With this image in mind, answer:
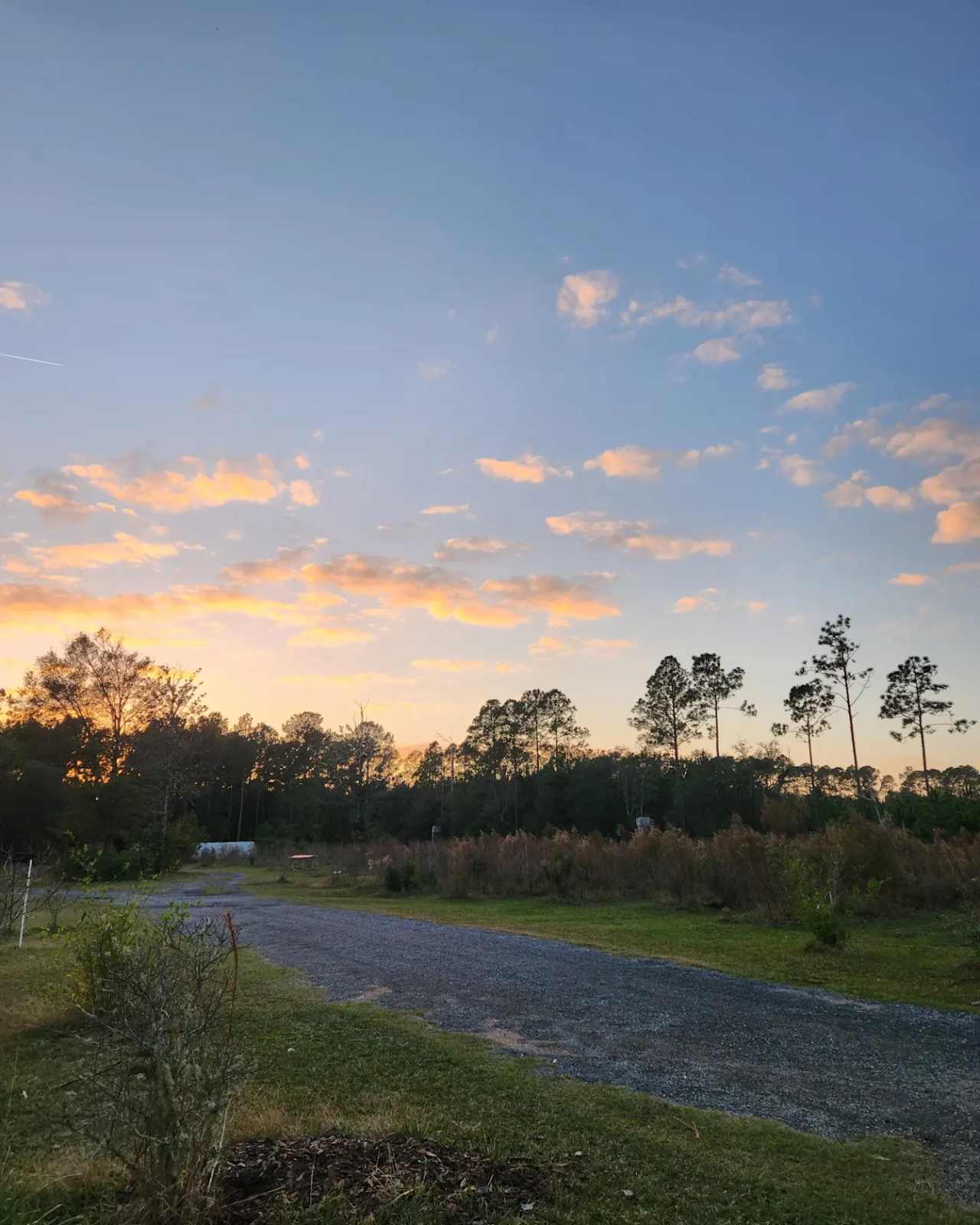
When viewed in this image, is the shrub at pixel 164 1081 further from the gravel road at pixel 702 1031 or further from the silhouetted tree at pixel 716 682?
the silhouetted tree at pixel 716 682

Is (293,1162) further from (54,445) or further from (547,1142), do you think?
(54,445)

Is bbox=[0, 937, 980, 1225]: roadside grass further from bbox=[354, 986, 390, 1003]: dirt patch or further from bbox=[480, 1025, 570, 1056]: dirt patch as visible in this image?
bbox=[354, 986, 390, 1003]: dirt patch

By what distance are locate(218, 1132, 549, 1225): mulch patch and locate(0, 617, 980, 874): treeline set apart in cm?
2162

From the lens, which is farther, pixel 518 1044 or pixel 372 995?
pixel 372 995

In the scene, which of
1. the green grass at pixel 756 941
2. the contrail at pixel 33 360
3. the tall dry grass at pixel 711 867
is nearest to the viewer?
the green grass at pixel 756 941

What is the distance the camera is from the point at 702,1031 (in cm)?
671

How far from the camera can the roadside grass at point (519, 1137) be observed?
135 inches

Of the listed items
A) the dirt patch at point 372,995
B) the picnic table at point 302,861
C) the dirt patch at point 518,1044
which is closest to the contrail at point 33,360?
the dirt patch at point 372,995

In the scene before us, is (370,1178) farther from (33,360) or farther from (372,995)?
(33,360)

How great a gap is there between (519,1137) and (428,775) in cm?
5901

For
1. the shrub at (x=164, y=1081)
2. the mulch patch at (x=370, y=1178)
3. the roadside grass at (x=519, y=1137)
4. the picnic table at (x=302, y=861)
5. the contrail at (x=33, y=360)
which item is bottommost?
the picnic table at (x=302, y=861)

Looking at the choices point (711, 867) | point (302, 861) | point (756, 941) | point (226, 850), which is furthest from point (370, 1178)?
point (226, 850)

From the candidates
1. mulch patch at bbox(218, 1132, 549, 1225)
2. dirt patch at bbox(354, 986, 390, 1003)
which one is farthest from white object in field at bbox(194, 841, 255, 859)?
mulch patch at bbox(218, 1132, 549, 1225)

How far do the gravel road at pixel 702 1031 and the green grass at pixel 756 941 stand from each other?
0.63 m
